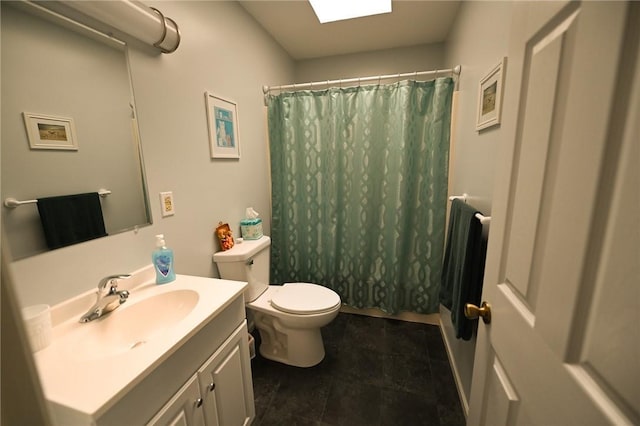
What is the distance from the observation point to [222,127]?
5.21 feet

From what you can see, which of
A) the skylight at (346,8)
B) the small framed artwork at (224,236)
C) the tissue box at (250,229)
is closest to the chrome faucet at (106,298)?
the small framed artwork at (224,236)

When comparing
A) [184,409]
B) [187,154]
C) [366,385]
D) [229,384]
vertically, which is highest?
[187,154]

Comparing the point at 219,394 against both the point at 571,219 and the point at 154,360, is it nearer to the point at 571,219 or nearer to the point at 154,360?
the point at 154,360

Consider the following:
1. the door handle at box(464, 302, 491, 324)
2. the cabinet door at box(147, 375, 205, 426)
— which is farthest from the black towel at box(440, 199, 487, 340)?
the cabinet door at box(147, 375, 205, 426)

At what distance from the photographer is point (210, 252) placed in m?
1.53

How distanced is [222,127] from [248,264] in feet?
2.84

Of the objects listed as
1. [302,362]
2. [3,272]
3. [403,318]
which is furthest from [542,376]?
[403,318]

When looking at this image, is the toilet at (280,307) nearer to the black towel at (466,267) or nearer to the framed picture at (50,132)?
the black towel at (466,267)

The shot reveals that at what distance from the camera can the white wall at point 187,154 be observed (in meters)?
0.92

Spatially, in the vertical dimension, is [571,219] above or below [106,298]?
above

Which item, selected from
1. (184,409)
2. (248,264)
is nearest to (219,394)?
(184,409)

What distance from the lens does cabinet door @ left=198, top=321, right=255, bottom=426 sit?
3.17 feet

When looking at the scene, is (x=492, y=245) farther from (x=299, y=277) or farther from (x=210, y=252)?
(x=299, y=277)

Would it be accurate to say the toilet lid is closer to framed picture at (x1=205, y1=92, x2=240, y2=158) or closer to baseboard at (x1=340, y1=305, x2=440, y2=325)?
baseboard at (x1=340, y1=305, x2=440, y2=325)
